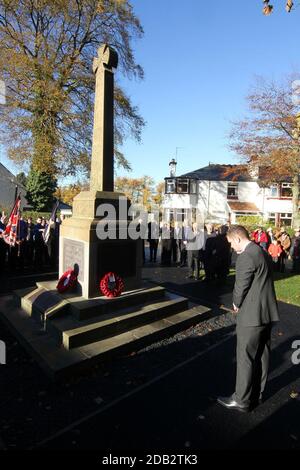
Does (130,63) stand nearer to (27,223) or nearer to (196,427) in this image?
(27,223)

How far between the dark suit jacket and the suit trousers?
0.38 feet

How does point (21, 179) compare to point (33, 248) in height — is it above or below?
above

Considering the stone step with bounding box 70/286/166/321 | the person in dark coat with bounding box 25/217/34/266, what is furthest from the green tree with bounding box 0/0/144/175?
the stone step with bounding box 70/286/166/321

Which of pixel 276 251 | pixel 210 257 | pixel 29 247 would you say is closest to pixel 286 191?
pixel 276 251

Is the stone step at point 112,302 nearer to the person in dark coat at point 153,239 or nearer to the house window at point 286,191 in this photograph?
the person in dark coat at point 153,239

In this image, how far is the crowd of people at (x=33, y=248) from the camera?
1176cm

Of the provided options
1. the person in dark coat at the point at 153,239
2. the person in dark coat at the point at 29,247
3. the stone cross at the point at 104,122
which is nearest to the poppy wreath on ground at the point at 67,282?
the stone cross at the point at 104,122

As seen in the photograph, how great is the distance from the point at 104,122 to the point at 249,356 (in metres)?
5.35

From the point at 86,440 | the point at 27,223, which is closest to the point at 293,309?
the point at 86,440

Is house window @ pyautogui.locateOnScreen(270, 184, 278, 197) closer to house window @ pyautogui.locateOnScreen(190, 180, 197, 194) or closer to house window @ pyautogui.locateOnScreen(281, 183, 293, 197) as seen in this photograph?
house window @ pyautogui.locateOnScreen(281, 183, 293, 197)

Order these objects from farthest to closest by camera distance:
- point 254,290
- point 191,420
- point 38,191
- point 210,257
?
A: point 38,191, point 210,257, point 254,290, point 191,420

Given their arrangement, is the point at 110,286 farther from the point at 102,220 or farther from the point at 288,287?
the point at 288,287

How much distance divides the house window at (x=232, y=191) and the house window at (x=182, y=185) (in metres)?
5.41

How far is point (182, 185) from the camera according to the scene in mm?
40125
